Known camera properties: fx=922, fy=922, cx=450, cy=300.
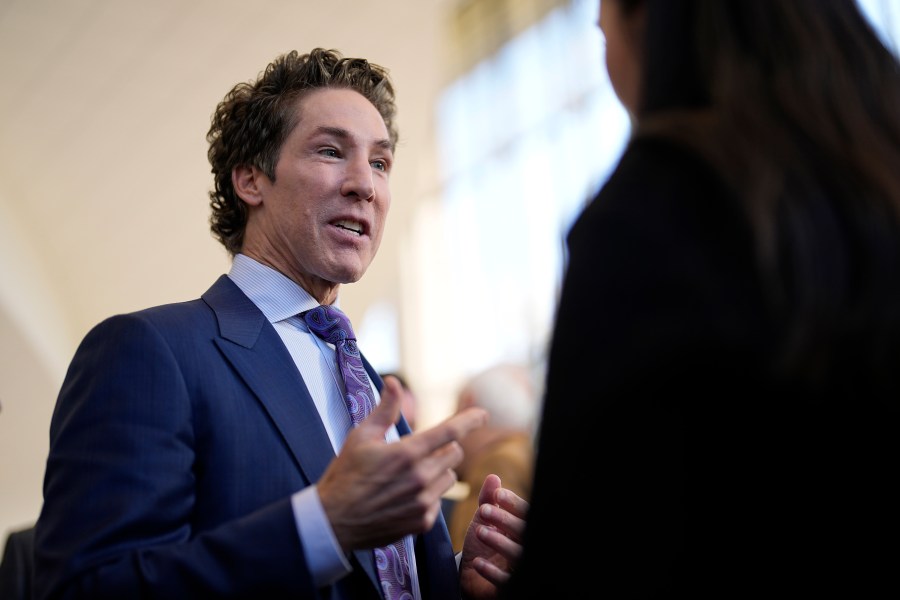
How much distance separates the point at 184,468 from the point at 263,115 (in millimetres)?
1065

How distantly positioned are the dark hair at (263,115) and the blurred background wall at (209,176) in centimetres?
516

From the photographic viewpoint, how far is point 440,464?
1.37 metres

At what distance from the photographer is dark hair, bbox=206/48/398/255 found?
7.55 ft

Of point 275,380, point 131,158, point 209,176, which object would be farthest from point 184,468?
point 131,158

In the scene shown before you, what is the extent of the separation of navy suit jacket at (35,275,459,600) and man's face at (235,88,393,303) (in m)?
0.29

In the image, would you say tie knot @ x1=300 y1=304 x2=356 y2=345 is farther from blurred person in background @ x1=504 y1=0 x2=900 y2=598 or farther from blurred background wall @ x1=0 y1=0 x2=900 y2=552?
blurred background wall @ x1=0 y1=0 x2=900 y2=552

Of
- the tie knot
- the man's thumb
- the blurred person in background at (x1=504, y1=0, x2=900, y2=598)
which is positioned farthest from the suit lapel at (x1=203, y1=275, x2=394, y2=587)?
the blurred person in background at (x1=504, y1=0, x2=900, y2=598)

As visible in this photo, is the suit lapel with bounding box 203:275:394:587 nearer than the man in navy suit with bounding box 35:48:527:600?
No

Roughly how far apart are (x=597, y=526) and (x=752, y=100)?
1.60 feet

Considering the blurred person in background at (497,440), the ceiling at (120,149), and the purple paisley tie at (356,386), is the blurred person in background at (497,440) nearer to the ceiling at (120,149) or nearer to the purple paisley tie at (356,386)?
the purple paisley tie at (356,386)

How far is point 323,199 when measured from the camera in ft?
7.15

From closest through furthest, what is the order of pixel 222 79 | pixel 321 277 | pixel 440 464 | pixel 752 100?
pixel 752 100
pixel 440 464
pixel 321 277
pixel 222 79

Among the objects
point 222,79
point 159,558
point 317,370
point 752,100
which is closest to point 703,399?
point 752,100

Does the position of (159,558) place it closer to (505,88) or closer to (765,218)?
(765,218)
